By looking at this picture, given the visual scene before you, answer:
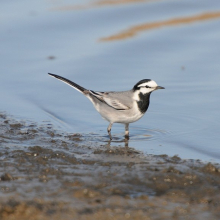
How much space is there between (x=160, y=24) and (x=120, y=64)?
2.87 meters

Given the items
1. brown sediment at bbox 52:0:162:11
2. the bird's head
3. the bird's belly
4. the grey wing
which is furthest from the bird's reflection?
brown sediment at bbox 52:0:162:11

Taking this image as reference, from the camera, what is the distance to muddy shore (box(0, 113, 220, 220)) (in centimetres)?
546

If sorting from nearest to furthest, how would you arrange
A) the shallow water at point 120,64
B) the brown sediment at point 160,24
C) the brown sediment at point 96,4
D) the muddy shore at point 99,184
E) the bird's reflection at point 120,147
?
1. the muddy shore at point 99,184
2. the bird's reflection at point 120,147
3. the shallow water at point 120,64
4. the brown sediment at point 160,24
5. the brown sediment at point 96,4

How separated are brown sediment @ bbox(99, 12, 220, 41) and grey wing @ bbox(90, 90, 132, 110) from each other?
4.76m

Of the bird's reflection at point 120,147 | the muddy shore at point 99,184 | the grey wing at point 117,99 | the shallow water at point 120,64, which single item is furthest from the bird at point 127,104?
the muddy shore at point 99,184

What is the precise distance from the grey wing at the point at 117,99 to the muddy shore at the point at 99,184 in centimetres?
97

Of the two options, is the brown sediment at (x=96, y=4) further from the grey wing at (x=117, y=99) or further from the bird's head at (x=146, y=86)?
the bird's head at (x=146, y=86)

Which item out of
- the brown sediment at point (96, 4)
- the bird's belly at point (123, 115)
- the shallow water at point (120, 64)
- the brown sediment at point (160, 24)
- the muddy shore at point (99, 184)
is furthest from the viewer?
the brown sediment at point (96, 4)

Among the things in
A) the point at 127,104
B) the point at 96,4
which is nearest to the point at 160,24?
the point at 96,4

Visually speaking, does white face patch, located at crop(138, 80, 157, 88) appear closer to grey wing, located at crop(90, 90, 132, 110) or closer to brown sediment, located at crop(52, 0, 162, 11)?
grey wing, located at crop(90, 90, 132, 110)

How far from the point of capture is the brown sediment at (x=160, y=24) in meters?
13.7

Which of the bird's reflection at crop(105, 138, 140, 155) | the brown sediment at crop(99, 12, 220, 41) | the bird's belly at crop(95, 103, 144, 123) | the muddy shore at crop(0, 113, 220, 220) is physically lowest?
the muddy shore at crop(0, 113, 220, 220)

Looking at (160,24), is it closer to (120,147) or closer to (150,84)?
(150,84)

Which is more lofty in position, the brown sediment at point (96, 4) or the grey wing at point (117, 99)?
the brown sediment at point (96, 4)
